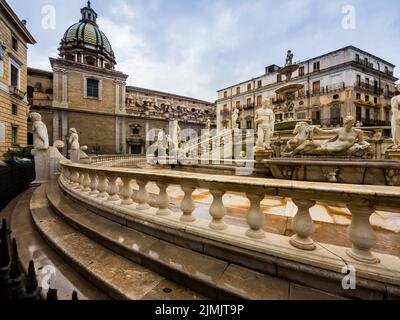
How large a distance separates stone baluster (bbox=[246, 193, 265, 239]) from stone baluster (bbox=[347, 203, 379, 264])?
2.28ft

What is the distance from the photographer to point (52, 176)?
315 inches

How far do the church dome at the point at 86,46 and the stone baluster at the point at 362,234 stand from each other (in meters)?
38.0

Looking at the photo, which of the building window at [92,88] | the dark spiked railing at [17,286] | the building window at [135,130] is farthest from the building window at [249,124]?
the dark spiked railing at [17,286]

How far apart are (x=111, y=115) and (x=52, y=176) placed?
2314 centimetres

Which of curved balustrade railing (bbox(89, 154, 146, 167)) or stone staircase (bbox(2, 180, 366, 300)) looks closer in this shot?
stone staircase (bbox(2, 180, 366, 300))

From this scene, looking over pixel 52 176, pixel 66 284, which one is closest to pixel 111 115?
pixel 52 176

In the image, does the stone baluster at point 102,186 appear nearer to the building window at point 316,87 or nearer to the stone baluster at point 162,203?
the stone baluster at point 162,203

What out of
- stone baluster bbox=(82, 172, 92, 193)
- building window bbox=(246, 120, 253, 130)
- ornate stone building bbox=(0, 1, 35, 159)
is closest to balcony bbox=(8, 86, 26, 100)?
ornate stone building bbox=(0, 1, 35, 159)

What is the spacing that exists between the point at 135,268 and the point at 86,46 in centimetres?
3855

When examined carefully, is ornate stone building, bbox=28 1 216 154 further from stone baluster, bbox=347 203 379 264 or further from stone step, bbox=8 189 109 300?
stone baluster, bbox=347 203 379 264

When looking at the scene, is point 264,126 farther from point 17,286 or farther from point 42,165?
point 42,165

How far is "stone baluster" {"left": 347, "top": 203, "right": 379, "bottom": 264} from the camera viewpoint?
1456 millimetres

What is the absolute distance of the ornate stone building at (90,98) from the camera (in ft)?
82.8

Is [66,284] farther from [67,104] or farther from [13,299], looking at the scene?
Result: [67,104]
